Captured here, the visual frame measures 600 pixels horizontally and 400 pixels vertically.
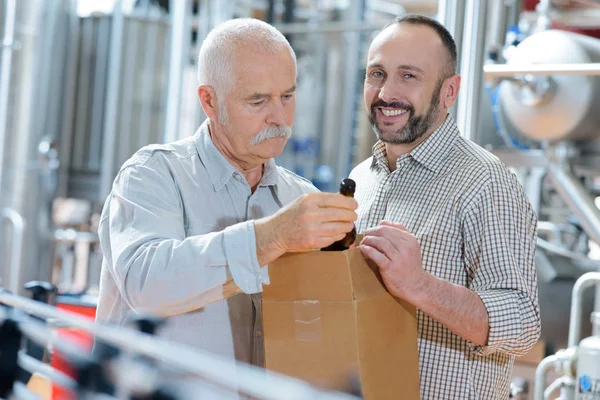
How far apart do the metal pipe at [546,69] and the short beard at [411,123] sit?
1.96 ft

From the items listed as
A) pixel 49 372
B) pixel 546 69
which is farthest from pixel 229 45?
pixel 546 69

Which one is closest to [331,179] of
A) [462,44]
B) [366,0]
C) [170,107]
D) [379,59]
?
[366,0]

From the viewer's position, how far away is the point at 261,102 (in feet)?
5.16

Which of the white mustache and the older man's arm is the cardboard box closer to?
the older man's arm

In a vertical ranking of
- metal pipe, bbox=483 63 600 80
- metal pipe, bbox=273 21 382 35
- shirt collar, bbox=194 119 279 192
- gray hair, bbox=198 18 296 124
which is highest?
metal pipe, bbox=273 21 382 35

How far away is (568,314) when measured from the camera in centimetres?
367

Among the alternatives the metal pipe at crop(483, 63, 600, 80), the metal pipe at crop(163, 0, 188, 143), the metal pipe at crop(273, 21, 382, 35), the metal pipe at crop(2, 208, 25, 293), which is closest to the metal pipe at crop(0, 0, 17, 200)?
the metal pipe at crop(2, 208, 25, 293)

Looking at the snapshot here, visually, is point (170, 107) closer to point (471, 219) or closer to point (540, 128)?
point (540, 128)

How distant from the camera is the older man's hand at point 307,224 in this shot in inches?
50.0

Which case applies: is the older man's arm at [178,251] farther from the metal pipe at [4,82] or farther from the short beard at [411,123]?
the metal pipe at [4,82]

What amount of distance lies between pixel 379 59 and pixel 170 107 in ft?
9.28

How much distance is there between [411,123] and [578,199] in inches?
74.9

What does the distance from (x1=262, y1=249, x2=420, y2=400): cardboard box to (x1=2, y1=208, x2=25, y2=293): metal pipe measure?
3992 mm

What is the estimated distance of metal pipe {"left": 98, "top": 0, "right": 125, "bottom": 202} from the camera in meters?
6.59
